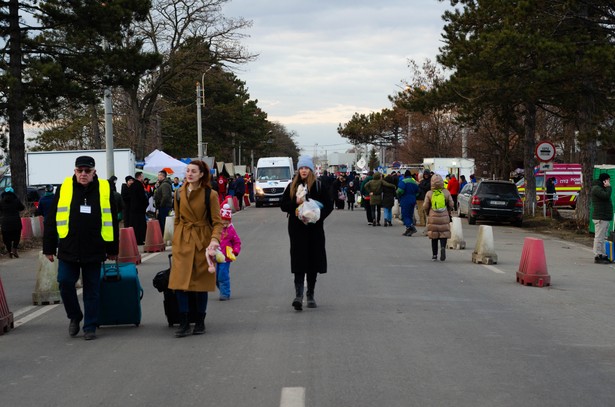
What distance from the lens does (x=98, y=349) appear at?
813 cm

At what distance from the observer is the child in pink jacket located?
35.5 feet

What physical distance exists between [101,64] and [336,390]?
68.4 ft

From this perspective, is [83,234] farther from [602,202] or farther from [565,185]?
[565,185]

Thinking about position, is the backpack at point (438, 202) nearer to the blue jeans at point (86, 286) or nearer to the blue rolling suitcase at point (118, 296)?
the blue rolling suitcase at point (118, 296)

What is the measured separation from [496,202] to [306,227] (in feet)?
66.2

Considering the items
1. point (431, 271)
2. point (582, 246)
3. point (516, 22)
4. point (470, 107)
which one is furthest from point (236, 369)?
point (470, 107)

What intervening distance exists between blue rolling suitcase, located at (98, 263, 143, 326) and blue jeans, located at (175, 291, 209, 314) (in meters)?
0.57

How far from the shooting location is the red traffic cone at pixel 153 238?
19609 millimetres

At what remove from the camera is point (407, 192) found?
25531 mm

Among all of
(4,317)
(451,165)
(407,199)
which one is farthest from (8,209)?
(451,165)

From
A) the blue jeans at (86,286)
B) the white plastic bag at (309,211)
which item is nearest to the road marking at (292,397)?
the blue jeans at (86,286)

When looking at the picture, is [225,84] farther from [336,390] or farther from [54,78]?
[336,390]

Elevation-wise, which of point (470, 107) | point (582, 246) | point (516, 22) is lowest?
point (582, 246)

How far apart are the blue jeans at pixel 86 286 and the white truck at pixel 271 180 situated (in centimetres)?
3593
